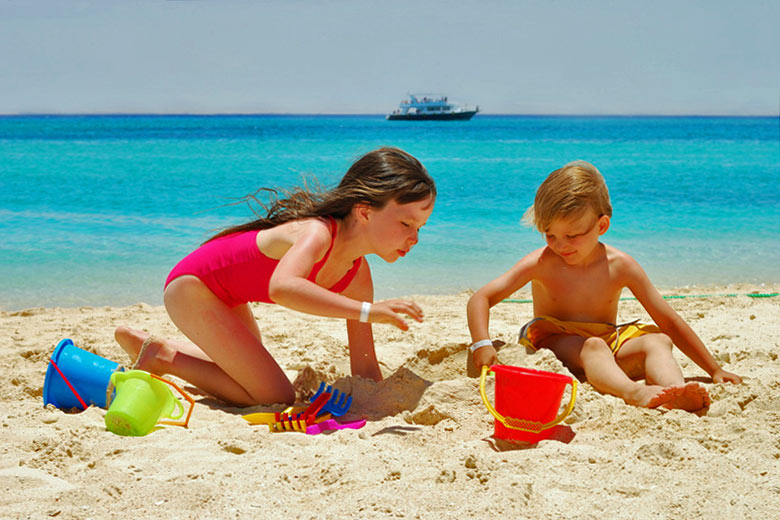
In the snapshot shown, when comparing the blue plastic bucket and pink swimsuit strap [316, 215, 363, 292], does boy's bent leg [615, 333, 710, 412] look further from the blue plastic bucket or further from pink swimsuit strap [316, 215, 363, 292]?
the blue plastic bucket

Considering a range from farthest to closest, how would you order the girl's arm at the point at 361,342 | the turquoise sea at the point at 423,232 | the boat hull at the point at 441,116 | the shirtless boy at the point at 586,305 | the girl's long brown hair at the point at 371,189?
the boat hull at the point at 441,116
the turquoise sea at the point at 423,232
the girl's arm at the point at 361,342
the shirtless boy at the point at 586,305
the girl's long brown hair at the point at 371,189

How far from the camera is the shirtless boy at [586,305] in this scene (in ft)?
9.27

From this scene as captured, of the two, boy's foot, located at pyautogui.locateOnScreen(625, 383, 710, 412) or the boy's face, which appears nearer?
boy's foot, located at pyautogui.locateOnScreen(625, 383, 710, 412)

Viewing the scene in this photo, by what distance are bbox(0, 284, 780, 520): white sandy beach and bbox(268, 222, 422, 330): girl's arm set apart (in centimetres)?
42

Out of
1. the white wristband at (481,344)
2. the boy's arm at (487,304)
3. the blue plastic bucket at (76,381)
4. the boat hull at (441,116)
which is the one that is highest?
the boat hull at (441,116)

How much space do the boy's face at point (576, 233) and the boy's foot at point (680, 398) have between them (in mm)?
755

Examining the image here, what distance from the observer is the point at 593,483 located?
1.82 m

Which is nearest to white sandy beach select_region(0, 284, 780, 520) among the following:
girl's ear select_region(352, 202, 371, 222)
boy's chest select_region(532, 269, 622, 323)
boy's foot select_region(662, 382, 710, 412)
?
boy's foot select_region(662, 382, 710, 412)

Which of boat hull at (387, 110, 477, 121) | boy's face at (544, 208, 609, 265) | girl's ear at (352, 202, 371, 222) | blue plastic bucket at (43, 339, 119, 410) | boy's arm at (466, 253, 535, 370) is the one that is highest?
boat hull at (387, 110, 477, 121)

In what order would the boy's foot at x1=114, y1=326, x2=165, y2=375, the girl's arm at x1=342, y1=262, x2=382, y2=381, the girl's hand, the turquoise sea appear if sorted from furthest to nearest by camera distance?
the turquoise sea → the girl's arm at x1=342, y1=262, x2=382, y2=381 → the boy's foot at x1=114, y1=326, x2=165, y2=375 → the girl's hand

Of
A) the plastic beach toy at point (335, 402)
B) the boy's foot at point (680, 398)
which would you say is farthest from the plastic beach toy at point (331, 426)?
the boy's foot at point (680, 398)

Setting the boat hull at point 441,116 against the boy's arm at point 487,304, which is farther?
the boat hull at point 441,116

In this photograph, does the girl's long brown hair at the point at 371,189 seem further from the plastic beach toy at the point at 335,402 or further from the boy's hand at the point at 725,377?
the boy's hand at the point at 725,377

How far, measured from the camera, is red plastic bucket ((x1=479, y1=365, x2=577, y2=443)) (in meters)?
2.24
